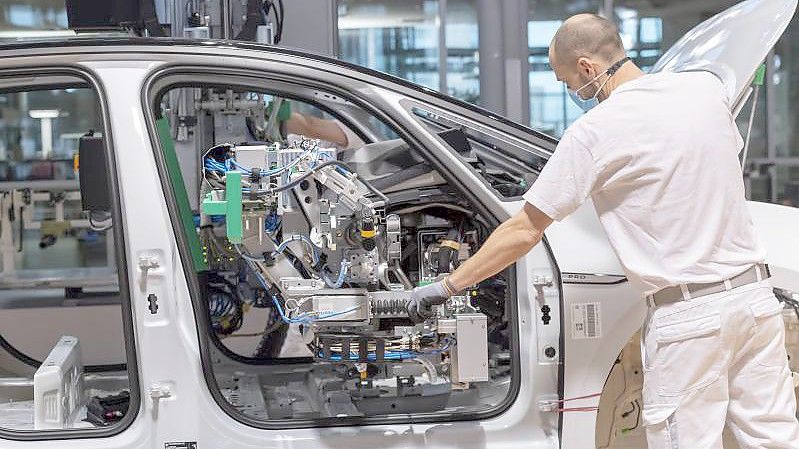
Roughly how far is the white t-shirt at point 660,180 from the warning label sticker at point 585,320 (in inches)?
11.5

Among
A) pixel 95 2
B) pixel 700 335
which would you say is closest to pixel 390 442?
pixel 700 335

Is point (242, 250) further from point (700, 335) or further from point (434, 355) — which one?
point (700, 335)

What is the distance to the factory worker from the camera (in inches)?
112

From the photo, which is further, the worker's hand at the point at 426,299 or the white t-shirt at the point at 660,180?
the worker's hand at the point at 426,299

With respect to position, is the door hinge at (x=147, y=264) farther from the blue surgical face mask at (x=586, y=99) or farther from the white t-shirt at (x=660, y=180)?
the blue surgical face mask at (x=586, y=99)

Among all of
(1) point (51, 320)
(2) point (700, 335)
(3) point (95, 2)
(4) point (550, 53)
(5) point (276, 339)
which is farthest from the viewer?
(1) point (51, 320)

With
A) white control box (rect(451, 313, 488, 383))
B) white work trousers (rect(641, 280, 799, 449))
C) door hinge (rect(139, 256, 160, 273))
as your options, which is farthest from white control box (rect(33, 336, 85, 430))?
white work trousers (rect(641, 280, 799, 449))

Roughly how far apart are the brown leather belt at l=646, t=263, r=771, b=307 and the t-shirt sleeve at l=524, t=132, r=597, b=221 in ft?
1.24

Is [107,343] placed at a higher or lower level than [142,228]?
lower

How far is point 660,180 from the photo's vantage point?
2.85 metres

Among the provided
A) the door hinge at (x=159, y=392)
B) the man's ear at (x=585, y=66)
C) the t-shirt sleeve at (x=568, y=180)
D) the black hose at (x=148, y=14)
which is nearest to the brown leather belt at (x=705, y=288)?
the t-shirt sleeve at (x=568, y=180)

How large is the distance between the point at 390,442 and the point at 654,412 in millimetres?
852

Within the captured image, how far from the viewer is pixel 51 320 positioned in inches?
317

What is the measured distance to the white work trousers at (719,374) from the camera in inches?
112
